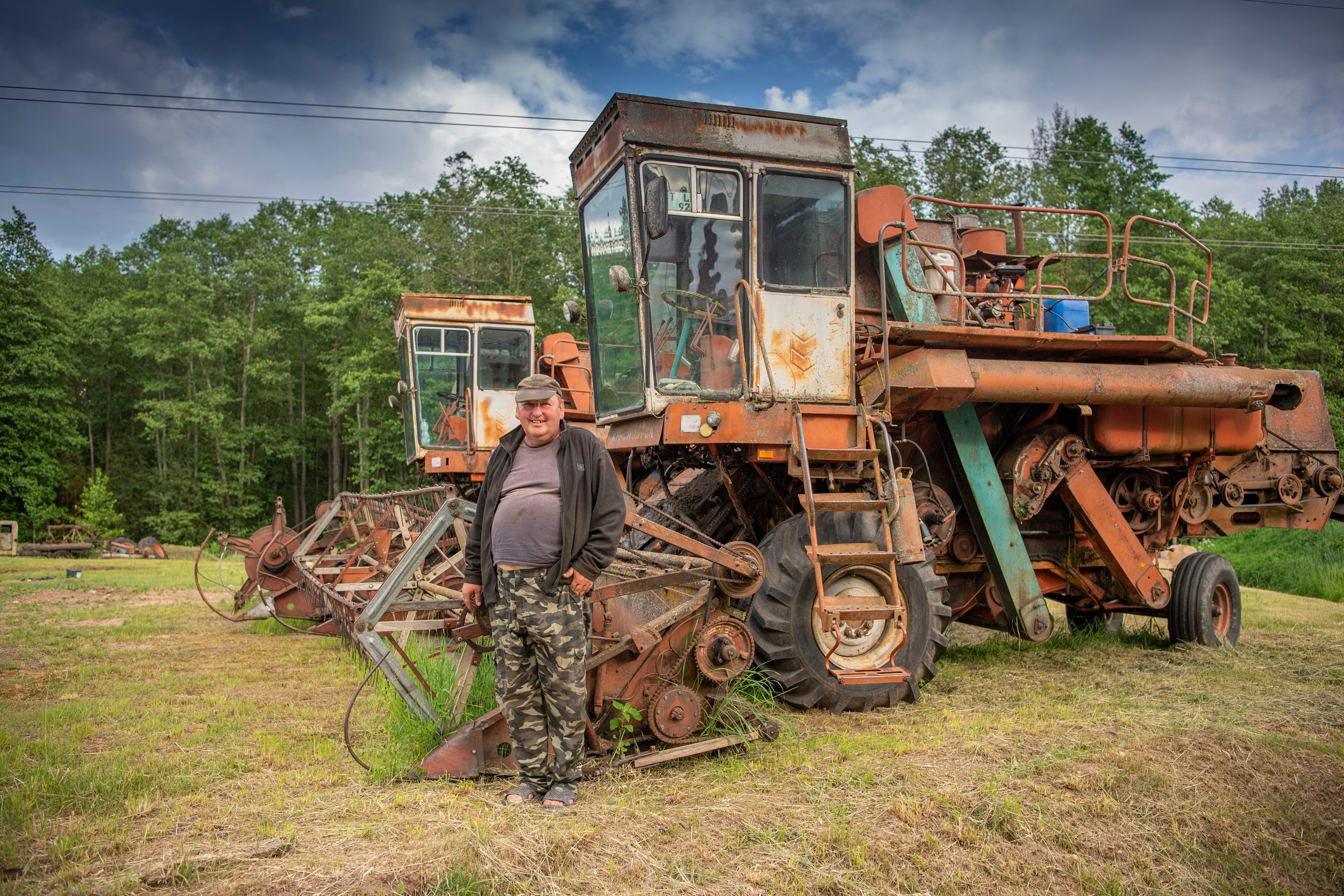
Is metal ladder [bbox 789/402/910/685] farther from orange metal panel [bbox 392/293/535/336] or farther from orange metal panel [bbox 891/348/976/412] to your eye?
orange metal panel [bbox 392/293/535/336]

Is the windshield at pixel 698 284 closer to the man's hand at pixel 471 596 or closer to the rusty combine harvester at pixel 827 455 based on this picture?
the rusty combine harvester at pixel 827 455

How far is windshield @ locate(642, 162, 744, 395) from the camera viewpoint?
221 inches

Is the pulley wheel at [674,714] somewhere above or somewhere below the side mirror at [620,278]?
below

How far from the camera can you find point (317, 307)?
3234 centimetres

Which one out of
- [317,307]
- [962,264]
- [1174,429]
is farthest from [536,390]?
[317,307]

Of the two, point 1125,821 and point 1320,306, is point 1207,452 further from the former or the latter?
point 1320,306

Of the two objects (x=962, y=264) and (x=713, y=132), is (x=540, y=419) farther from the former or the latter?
(x=962, y=264)

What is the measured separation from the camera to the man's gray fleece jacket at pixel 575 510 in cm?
389

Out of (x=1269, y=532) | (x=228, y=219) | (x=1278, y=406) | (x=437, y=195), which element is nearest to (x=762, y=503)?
(x=1278, y=406)

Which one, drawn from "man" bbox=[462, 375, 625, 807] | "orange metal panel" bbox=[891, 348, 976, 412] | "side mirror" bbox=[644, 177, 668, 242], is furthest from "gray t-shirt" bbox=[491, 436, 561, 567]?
"orange metal panel" bbox=[891, 348, 976, 412]

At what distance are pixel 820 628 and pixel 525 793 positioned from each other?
89.2 inches

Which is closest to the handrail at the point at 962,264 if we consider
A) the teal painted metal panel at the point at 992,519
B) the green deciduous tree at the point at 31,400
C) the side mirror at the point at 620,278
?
the teal painted metal panel at the point at 992,519

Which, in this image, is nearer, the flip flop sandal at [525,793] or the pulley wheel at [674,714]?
the flip flop sandal at [525,793]

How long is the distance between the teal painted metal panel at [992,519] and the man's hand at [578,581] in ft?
13.0
